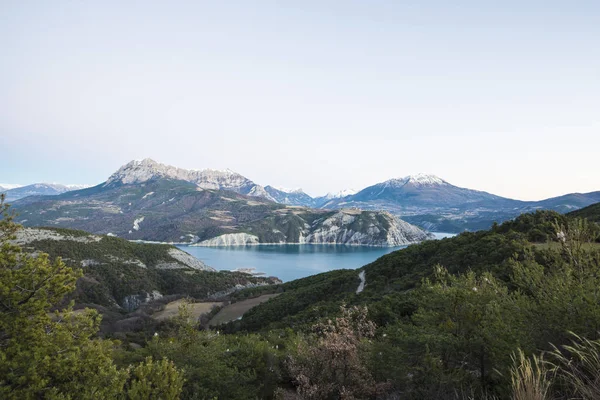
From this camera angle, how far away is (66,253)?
123 metres

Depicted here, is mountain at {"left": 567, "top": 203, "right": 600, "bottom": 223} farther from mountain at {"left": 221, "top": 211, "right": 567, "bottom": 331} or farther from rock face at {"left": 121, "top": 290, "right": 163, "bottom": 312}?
rock face at {"left": 121, "top": 290, "right": 163, "bottom": 312}

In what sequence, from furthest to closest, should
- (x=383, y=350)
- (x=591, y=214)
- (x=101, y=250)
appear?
(x=101, y=250)
(x=591, y=214)
(x=383, y=350)

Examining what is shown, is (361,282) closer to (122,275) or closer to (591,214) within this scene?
(591,214)

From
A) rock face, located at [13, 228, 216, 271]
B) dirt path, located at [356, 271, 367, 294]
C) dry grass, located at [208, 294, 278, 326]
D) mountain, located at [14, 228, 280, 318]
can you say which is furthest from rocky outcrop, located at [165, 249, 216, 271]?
dirt path, located at [356, 271, 367, 294]

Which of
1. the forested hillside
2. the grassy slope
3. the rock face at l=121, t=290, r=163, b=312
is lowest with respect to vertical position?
the rock face at l=121, t=290, r=163, b=312

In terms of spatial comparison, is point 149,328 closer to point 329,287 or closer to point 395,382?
point 329,287

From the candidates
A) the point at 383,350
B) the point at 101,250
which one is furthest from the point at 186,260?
the point at 383,350

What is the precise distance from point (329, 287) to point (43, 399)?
5521cm

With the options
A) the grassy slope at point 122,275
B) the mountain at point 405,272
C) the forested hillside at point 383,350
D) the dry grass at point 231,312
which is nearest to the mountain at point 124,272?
the grassy slope at point 122,275

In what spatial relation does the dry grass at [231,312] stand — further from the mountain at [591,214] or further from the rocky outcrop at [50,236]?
the rocky outcrop at [50,236]

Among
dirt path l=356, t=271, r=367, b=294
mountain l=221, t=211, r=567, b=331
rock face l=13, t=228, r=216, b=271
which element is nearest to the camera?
mountain l=221, t=211, r=567, b=331

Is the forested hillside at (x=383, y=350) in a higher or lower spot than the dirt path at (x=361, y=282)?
higher

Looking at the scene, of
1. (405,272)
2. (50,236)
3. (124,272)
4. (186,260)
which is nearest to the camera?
(405,272)

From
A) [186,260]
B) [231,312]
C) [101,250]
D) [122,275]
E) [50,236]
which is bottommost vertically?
[231,312]
